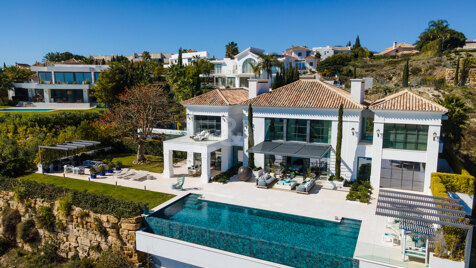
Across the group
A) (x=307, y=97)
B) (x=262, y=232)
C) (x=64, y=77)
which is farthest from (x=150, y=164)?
(x=64, y=77)

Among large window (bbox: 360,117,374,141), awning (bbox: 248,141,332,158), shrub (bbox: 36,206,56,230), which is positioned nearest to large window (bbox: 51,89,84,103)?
shrub (bbox: 36,206,56,230)

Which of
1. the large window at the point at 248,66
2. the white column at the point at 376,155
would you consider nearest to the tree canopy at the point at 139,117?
the white column at the point at 376,155

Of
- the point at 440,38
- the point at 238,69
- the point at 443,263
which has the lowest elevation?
the point at 443,263

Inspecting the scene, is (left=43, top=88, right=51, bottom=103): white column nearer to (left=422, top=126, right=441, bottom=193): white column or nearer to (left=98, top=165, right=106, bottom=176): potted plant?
(left=98, top=165, right=106, bottom=176): potted plant

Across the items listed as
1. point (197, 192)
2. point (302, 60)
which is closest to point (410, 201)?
point (197, 192)

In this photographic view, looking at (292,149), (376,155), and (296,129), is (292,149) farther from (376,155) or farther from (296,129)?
(376,155)
